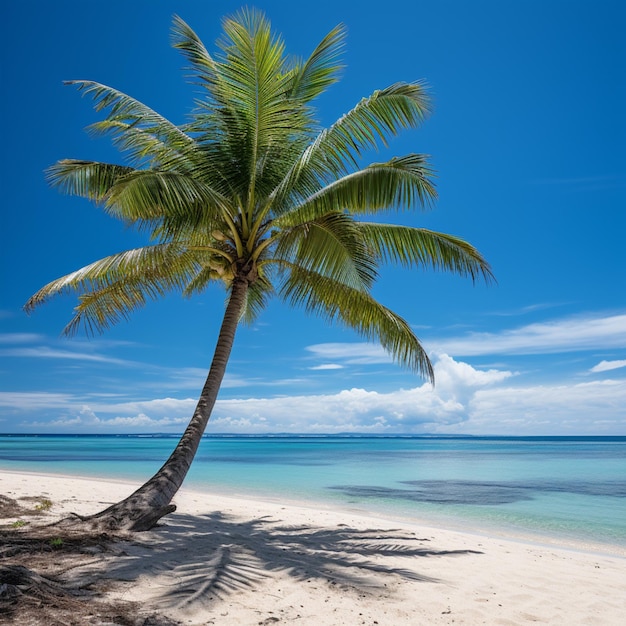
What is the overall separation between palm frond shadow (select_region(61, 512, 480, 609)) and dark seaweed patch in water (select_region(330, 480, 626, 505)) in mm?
7840

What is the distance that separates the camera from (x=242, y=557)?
597 centimetres

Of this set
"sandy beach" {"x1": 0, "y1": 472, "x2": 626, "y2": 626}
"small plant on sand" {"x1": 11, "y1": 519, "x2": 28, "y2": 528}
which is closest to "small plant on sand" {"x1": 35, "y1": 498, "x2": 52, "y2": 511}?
"sandy beach" {"x1": 0, "y1": 472, "x2": 626, "y2": 626}

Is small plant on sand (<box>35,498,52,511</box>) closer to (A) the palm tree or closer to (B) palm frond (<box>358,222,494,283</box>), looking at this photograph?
(A) the palm tree

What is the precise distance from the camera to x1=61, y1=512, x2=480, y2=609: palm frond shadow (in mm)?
4828

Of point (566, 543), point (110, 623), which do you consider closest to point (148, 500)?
point (110, 623)

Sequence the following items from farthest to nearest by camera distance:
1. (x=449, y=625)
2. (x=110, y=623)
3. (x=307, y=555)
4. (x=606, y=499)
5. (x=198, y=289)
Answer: (x=606, y=499)
(x=198, y=289)
(x=307, y=555)
(x=449, y=625)
(x=110, y=623)

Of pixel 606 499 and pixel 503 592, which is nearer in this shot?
pixel 503 592

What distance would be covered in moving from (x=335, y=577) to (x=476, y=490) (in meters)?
13.9

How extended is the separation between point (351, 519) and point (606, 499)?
31.6 feet

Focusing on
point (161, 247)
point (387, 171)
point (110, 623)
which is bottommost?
point (110, 623)

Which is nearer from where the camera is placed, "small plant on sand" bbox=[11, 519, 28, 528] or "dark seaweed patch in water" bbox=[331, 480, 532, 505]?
"small plant on sand" bbox=[11, 519, 28, 528]

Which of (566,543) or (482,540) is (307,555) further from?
(566,543)

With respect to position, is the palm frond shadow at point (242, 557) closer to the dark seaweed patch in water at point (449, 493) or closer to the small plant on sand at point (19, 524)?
the small plant on sand at point (19, 524)

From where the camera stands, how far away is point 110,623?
3658 mm
